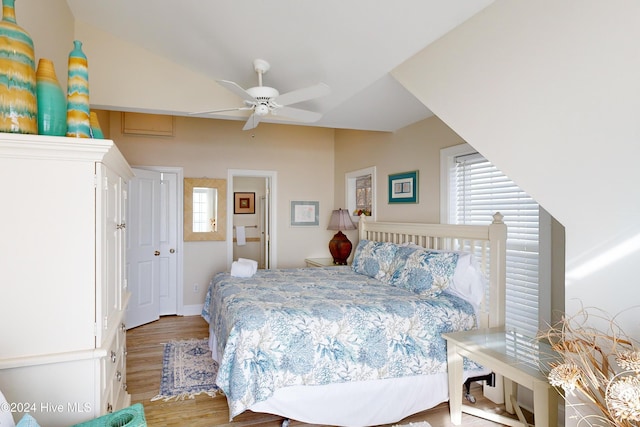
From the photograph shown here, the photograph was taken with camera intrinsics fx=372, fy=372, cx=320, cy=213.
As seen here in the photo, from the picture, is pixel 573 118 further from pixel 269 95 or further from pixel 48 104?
pixel 48 104

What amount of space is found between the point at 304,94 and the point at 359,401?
6.81 ft

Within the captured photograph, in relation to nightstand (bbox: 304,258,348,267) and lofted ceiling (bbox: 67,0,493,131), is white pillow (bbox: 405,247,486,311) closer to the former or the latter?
lofted ceiling (bbox: 67,0,493,131)

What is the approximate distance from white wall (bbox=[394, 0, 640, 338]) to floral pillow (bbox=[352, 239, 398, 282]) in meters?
1.75

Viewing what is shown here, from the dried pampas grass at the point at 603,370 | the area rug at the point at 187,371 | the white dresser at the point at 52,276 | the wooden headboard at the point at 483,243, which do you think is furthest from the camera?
the area rug at the point at 187,371

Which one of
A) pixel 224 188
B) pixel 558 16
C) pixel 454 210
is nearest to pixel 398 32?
pixel 558 16

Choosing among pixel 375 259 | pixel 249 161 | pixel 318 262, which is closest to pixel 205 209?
pixel 249 161

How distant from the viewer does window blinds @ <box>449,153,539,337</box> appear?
268 centimetres

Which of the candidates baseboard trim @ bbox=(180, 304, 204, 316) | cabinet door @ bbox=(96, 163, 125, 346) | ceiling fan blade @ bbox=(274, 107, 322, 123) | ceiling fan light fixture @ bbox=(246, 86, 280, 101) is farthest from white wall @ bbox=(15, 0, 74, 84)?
baseboard trim @ bbox=(180, 304, 204, 316)

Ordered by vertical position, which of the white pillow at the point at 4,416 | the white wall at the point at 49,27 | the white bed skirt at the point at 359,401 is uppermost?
the white wall at the point at 49,27

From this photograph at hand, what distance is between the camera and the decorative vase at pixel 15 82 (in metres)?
1.34

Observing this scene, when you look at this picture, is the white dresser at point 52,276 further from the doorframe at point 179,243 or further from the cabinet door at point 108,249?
the doorframe at point 179,243

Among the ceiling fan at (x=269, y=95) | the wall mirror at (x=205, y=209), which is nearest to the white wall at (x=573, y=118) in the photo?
the ceiling fan at (x=269, y=95)

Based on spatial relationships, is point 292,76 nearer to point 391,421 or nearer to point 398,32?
point 398,32

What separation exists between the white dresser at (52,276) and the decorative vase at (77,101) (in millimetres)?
157
